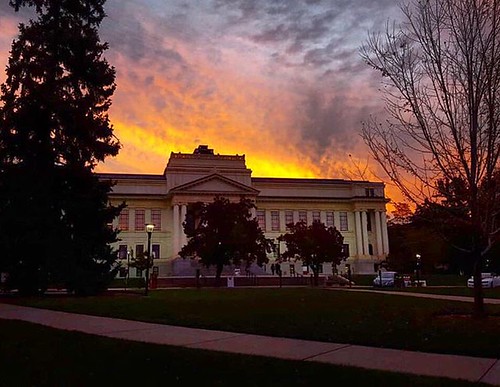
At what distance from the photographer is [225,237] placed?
2053 inches

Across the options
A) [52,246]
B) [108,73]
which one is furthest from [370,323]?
[108,73]

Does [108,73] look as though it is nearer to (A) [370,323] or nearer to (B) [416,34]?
(B) [416,34]

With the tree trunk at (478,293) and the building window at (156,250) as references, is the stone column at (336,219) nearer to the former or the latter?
the building window at (156,250)

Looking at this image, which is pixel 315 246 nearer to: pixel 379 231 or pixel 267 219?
pixel 267 219

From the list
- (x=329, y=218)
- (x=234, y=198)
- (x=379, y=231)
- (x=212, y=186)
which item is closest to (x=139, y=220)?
(x=212, y=186)

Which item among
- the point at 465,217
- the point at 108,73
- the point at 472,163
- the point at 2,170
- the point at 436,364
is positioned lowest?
the point at 436,364

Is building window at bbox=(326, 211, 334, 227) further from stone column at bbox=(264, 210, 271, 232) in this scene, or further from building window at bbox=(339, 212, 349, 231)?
stone column at bbox=(264, 210, 271, 232)

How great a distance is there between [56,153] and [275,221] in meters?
77.0

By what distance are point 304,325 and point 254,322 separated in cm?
122

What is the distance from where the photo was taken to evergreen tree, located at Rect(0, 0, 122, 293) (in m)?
24.7

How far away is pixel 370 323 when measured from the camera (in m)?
12.1

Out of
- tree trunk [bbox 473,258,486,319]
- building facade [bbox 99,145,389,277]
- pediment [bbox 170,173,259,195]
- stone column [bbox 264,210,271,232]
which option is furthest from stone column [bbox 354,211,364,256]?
tree trunk [bbox 473,258,486,319]

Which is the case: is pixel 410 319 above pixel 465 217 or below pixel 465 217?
below

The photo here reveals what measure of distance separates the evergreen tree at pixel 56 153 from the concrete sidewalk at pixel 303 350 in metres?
13.6
